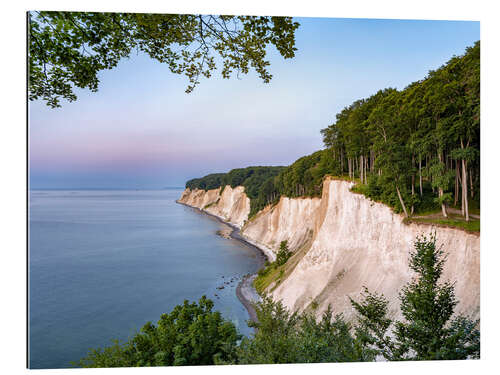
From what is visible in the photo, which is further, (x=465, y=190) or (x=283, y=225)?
(x=283, y=225)

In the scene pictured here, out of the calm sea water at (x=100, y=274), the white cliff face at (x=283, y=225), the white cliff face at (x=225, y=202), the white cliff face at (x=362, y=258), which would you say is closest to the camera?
the calm sea water at (x=100, y=274)

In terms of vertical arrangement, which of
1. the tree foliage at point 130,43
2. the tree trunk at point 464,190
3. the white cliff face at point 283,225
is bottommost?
the white cliff face at point 283,225

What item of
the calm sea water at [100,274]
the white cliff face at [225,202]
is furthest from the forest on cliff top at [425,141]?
the white cliff face at [225,202]

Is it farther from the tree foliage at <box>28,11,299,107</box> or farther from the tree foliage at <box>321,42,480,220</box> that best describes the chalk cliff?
the tree foliage at <box>28,11,299,107</box>

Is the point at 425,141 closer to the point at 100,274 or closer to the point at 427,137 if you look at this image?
the point at 427,137

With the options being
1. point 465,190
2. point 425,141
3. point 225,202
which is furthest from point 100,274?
point 225,202

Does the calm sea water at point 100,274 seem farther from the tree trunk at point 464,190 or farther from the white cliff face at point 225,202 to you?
the white cliff face at point 225,202
